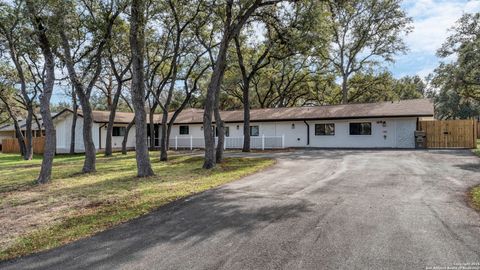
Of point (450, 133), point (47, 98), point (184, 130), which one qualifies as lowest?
point (450, 133)

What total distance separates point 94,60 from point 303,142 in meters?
17.0

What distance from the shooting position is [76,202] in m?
8.59

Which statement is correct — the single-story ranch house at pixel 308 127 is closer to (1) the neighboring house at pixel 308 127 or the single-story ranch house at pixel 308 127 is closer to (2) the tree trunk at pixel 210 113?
(1) the neighboring house at pixel 308 127

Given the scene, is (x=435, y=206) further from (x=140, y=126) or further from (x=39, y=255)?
(x=140, y=126)

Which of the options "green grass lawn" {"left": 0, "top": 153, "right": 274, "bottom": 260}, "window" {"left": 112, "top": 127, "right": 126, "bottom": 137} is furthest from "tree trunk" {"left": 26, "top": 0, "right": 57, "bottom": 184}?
"window" {"left": 112, "top": 127, "right": 126, "bottom": 137}

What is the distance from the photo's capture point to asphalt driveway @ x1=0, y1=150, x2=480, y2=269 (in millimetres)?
4410

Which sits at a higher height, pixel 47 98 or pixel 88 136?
pixel 47 98

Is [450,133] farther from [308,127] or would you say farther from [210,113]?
[210,113]

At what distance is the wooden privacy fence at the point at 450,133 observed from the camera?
22828 mm

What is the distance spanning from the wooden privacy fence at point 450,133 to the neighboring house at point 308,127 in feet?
3.27

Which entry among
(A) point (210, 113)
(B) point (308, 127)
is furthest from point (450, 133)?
(A) point (210, 113)

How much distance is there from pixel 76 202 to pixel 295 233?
577cm

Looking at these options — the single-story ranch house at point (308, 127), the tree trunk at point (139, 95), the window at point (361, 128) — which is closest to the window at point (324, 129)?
the single-story ranch house at point (308, 127)

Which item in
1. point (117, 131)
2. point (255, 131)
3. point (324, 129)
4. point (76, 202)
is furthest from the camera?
point (117, 131)
